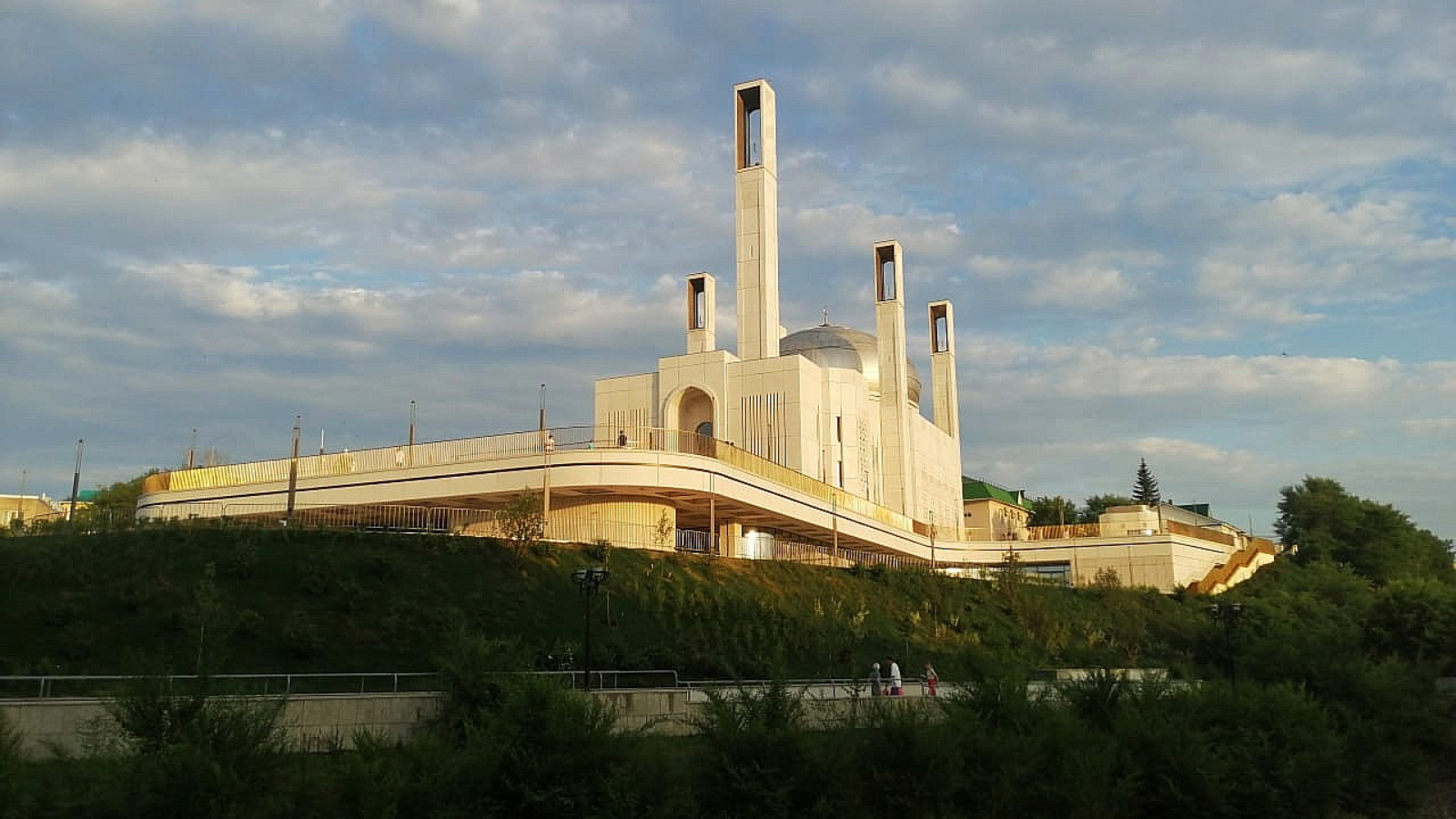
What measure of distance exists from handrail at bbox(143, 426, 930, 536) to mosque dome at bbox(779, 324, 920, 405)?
13.8 meters

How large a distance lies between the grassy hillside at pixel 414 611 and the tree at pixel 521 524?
2.02ft

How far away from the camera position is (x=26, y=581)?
1110 inches

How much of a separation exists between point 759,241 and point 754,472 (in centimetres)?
1314

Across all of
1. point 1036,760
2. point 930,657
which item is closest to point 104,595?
point 1036,760

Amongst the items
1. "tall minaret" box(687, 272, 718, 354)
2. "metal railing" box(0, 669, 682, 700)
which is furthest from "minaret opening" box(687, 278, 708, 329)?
"metal railing" box(0, 669, 682, 700)

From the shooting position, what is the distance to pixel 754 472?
46.5 m

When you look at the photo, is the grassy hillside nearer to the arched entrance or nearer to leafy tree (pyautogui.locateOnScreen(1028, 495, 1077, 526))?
the arched entrance

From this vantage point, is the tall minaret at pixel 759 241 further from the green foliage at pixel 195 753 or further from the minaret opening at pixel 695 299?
the green foliage at pixel 195 753

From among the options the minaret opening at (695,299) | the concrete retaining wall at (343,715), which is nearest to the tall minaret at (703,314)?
the minaret opening at (695,299)

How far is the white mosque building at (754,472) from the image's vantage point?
42.2 metres

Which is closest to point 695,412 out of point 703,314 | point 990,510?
point 703,314

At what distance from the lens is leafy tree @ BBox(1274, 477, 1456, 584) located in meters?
68.9

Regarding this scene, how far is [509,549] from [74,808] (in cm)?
2130

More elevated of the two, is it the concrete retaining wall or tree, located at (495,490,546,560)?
tree, located at (495,490,546,560)
